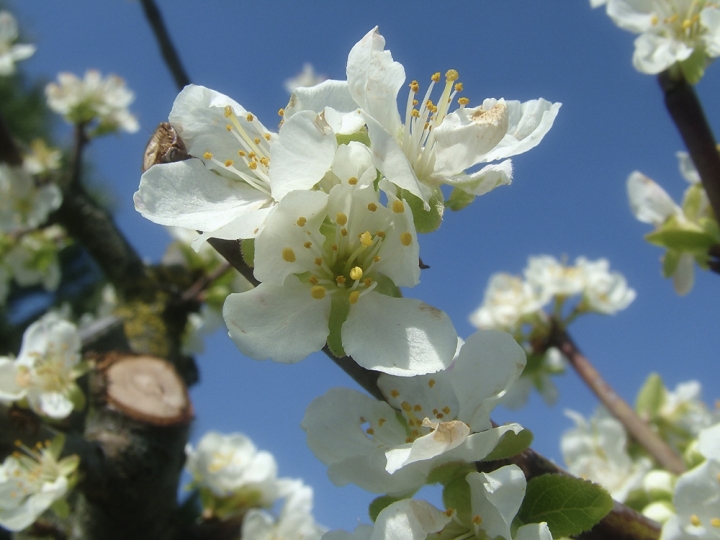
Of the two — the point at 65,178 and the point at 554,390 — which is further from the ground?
the point at 65,178

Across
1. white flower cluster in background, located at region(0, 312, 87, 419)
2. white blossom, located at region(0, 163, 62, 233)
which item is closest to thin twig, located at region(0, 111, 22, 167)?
white blossom, located at region(0, 163, 62, 233)

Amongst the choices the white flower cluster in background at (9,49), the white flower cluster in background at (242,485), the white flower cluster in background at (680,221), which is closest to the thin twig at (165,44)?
the white flower cluster in background at (9,49)

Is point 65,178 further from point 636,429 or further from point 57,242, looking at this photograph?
point 636,429

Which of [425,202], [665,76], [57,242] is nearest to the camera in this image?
[425,202]

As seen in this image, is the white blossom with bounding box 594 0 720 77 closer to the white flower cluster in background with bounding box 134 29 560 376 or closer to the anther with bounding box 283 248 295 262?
the white flower cluster in background with bounding box 134 29 560 376

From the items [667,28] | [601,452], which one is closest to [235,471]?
[601,452]

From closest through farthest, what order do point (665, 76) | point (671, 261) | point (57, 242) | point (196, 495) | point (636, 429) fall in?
point (665, 76), point (671, 261), point (636, 429), point (196, 495), point (57, 242)

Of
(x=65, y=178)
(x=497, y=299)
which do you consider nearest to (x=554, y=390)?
(x=497, y=299)
